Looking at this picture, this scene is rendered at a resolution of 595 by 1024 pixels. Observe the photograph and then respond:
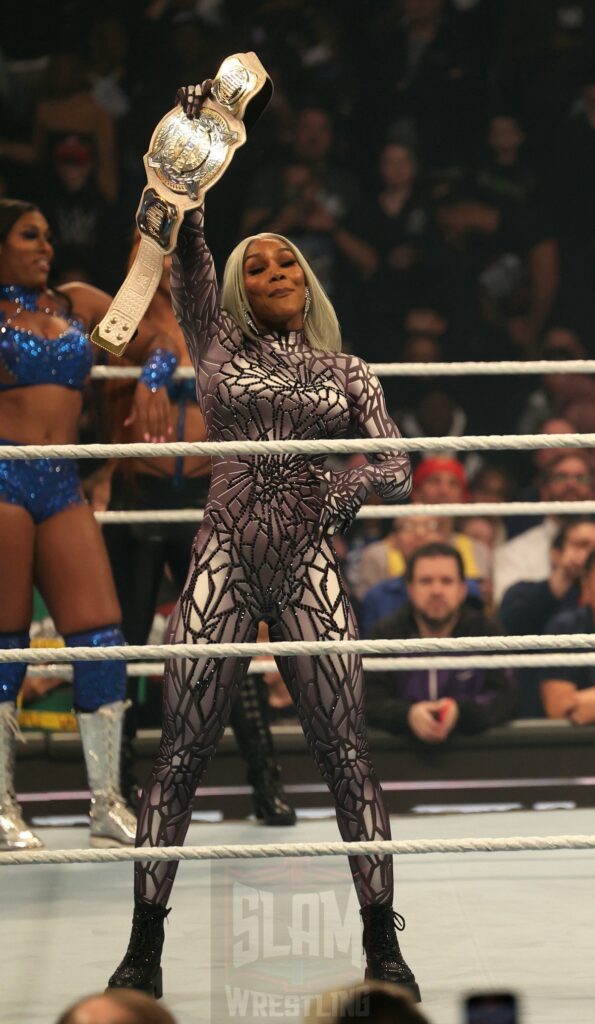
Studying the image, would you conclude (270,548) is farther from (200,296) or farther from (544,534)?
(544,534)

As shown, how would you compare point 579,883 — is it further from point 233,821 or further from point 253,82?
point 253,82

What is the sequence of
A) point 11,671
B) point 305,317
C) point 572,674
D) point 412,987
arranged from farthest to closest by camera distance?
point 572,674 < point 11,671 < point 305,317 < point 412,987

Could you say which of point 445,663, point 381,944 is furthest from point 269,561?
point 381,944

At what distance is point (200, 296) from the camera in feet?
7.32

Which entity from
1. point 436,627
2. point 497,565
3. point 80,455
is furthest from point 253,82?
point 497,565

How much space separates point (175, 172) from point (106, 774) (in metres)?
1.28

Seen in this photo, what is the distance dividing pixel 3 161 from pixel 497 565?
1.94 metres

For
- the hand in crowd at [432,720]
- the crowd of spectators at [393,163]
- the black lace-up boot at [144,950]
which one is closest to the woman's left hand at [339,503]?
the black lace-up boot at [144,950]

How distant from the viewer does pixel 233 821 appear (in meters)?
3.32

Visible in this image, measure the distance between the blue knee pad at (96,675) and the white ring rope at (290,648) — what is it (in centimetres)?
90

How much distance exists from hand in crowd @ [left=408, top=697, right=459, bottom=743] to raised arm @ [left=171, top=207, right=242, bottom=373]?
1553mm

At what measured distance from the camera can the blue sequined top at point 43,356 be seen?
2869 millimetres

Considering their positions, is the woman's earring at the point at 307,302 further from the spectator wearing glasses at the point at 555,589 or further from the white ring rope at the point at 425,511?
the spectator wearing glasses at the point at 555,589

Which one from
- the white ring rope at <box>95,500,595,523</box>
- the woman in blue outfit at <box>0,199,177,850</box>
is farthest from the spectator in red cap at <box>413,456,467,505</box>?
the woman in blue outfit at <box>0,199,177,850</box>
